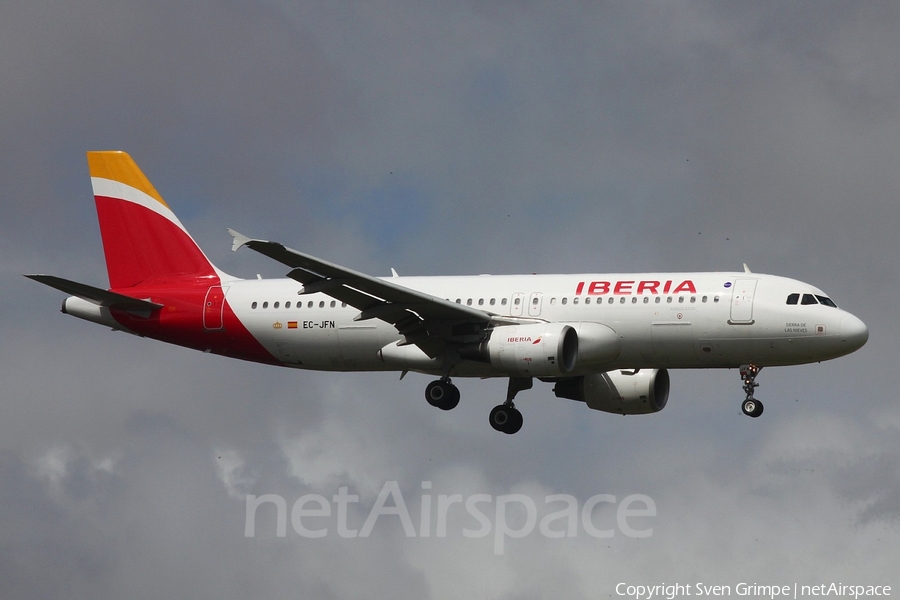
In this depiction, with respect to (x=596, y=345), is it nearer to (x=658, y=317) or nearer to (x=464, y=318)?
(x=658, y=317)

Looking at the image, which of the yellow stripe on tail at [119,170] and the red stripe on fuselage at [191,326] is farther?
the yellow stripe on tail at [119,170]

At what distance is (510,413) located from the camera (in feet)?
165

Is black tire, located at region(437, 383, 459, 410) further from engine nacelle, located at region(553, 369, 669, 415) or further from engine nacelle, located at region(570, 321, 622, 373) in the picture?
engine nacelle, located at region(553, 369, 669, 415)

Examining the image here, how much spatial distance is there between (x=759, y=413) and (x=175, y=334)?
67.2 feet

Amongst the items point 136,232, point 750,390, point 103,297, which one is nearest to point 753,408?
point 750,390

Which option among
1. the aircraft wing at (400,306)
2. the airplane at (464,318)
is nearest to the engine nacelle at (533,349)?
the airplane at (464,318)

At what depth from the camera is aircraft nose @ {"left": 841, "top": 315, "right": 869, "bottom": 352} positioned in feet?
145

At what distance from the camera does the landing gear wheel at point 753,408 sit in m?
45.1

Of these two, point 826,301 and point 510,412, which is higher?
point 826,301

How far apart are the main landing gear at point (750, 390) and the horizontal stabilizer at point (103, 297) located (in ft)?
67.7

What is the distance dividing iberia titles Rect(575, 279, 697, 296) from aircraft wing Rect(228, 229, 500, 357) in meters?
2.85

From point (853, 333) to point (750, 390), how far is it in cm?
364

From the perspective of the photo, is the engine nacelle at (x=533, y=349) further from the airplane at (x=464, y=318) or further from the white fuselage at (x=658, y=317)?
the white fuselage at (x=658, y=317)

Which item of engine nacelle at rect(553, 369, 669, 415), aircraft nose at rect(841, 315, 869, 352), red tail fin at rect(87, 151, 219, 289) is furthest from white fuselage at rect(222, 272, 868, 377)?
red tail fin at rect(87, 151, 219, 289)
